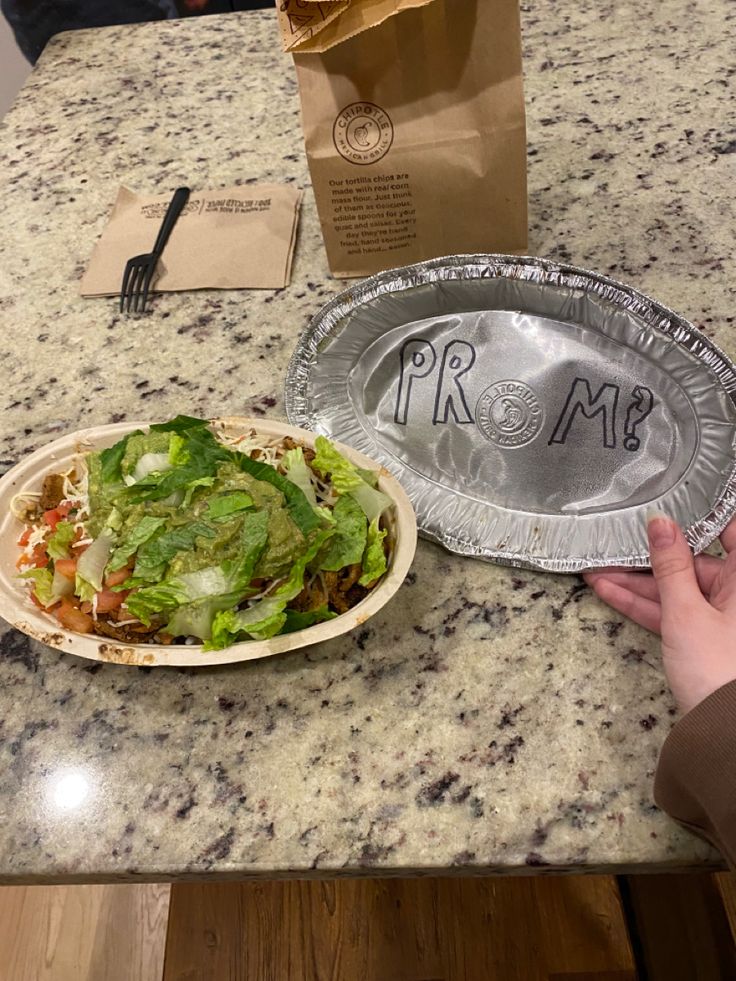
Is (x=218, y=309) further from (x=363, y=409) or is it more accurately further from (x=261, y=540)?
(x=261, y=540)

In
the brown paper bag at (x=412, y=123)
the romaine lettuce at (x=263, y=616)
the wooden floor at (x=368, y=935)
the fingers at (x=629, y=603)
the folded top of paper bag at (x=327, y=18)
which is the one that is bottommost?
the wooden floor at (x=368, y=935)

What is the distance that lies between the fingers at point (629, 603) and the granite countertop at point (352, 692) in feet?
0.05

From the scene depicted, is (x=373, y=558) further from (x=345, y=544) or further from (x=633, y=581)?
(x=633, y=581)

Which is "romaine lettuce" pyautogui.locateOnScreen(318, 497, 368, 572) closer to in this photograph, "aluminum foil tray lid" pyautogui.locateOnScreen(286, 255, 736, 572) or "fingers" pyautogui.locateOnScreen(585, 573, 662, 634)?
"aluminum foil tray lid" pyautogui.locateOnScreen(286, 255, 736, 572)

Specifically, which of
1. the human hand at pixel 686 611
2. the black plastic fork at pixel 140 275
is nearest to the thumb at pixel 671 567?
the human hand at pixel 686 611

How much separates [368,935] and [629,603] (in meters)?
0.82

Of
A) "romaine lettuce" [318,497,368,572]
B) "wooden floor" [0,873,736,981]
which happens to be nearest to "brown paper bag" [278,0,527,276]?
"romaine lettuce" [318,497,368,572]

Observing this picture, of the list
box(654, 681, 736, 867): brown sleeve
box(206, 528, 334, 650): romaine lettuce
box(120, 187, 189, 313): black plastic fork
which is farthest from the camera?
box(120, 187, 189, 313): black plastic fork

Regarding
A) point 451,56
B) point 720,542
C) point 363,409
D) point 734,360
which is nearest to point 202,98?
point 451,56

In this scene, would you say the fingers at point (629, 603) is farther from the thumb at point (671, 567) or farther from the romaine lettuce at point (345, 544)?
the romaine lettuce at point (345, 544)

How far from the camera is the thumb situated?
66cm

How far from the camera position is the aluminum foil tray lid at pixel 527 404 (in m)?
0.83

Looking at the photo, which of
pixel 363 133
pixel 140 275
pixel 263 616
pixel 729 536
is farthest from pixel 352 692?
pixel 140 275

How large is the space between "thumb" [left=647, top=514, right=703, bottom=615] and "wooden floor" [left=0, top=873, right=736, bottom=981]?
2.12 feet
